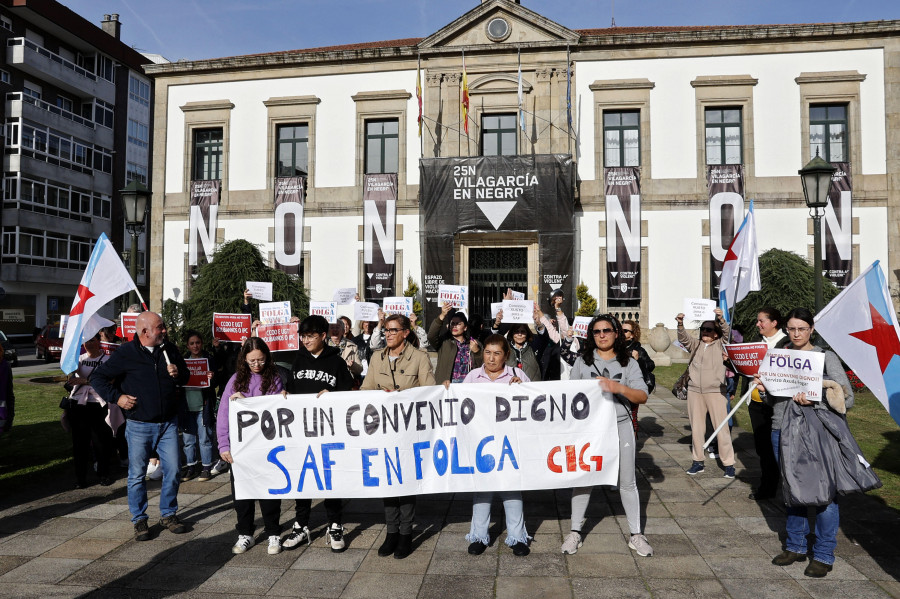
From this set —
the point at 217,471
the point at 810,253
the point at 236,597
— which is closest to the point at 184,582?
the point at 236,597

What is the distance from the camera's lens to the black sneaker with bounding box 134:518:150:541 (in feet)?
17.9

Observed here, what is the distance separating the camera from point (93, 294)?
6.85 m

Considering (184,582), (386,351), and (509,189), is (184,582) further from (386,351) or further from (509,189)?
(509,189)

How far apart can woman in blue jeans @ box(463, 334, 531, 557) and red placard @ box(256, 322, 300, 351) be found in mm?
3844

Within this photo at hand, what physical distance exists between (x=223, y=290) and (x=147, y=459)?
880 centimetres

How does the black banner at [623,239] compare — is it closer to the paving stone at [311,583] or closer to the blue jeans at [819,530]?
the blue jeans at [819,530]

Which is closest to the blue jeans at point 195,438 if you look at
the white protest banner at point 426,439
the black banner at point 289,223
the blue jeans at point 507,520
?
the white protest banner at point 426,439

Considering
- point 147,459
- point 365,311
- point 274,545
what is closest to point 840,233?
point 365,311

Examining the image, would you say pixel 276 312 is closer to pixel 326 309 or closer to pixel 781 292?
pixel 326 309

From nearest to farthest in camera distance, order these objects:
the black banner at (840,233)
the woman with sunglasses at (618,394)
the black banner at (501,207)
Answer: the woman with sunglasses at (618,394) → the black banner at (840,233) → the black banner at (501,207)

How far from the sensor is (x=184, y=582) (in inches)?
180

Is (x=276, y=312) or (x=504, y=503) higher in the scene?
(x=276, y=312)

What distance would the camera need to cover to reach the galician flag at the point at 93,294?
6.59m

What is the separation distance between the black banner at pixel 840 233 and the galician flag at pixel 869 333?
18.7m
